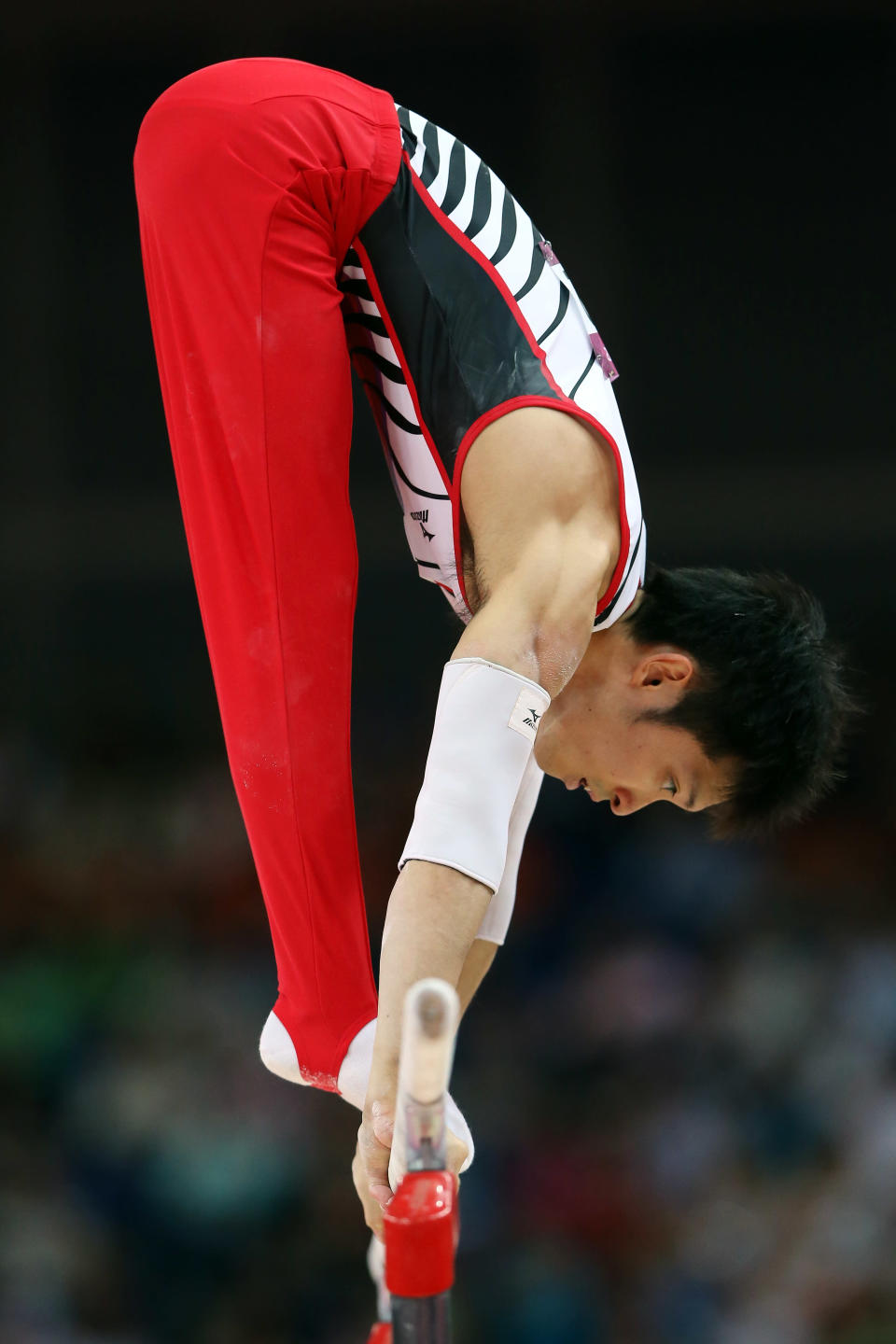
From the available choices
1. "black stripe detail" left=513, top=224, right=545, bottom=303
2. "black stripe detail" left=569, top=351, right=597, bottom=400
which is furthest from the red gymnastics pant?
"black stripe detail" left=569, top=351, right=597, bottom=400

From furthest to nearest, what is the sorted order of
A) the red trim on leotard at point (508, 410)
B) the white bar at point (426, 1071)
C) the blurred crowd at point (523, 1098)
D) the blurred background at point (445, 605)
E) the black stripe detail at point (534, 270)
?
the blurred background at point (445, 605)
the blurred crowd at point (523, 1098)
the black stripe detail at point (534, 270)
the red trim on leotard at point (508, 410)
the white bar at point (426, 1071)

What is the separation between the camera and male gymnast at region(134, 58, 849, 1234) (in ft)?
7.09

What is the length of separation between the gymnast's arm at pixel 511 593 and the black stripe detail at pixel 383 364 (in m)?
0.23

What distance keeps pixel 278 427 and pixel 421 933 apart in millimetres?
818

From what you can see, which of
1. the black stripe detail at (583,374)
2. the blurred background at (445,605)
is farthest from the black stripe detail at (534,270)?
the blurred background at (445,605)

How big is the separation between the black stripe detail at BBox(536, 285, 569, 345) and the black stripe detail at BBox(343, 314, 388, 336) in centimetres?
24

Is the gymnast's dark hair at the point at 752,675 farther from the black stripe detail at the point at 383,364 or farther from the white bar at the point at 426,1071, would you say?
the white bar at the point at 426,1071

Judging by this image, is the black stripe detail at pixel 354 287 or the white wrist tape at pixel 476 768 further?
the black stripe detail at pixel 354 287

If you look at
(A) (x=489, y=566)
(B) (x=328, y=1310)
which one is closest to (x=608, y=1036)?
(B) (x=328, y=1310)

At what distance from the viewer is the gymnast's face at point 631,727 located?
2369mm

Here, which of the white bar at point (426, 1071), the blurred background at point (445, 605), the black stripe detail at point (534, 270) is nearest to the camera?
the white bar at point (426, 1071)

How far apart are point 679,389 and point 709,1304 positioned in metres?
3.22

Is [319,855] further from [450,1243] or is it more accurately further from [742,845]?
[742,845]

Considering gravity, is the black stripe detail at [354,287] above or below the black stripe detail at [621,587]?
above
